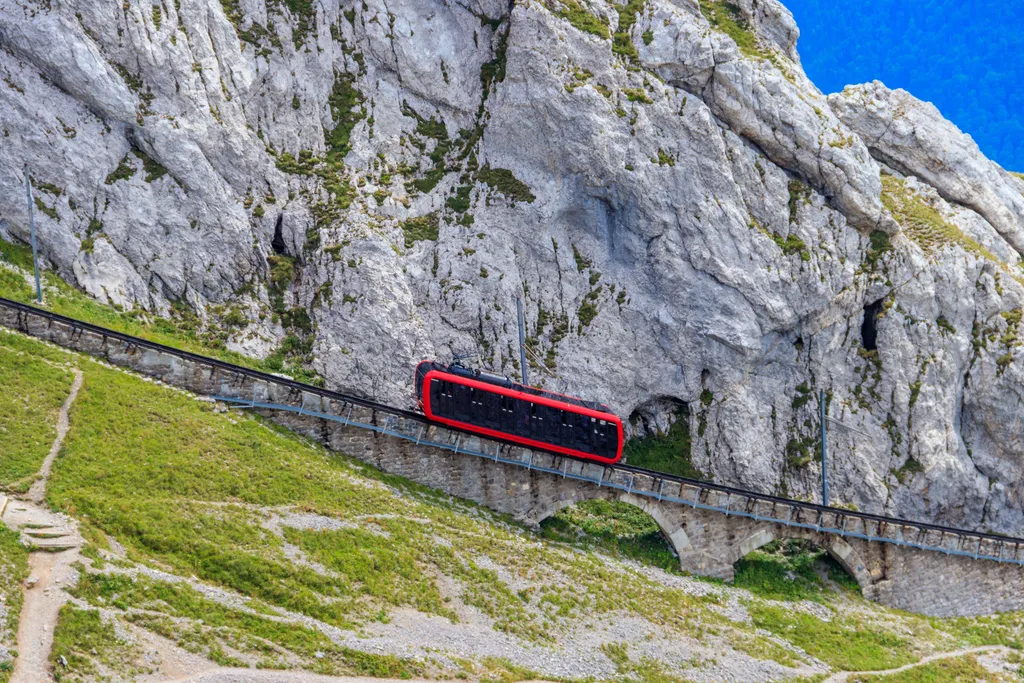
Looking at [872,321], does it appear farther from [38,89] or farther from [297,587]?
[38,89]

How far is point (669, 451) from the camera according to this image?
6109cm

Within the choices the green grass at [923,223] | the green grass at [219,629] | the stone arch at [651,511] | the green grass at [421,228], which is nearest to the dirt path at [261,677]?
the green grass at [219,629]

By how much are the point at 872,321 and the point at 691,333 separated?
13.0 metres

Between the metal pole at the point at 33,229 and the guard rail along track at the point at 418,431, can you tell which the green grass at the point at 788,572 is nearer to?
the guard rail along track at the point at 418,431

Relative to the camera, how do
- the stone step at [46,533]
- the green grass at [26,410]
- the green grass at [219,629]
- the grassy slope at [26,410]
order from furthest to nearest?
the green grass at [26,410] < the grassy slope at [26,410] < the stone step at [46,533] < the green grass at [219,629]

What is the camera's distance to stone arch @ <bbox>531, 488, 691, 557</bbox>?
170ft

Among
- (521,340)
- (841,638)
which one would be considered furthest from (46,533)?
(841,638)

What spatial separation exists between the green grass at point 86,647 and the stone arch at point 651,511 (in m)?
24.9

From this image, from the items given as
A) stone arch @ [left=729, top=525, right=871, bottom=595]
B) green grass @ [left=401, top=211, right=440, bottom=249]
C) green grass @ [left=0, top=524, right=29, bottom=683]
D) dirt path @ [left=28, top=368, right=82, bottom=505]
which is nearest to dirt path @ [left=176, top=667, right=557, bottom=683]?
green grass @ [left=0, top=524, right=29, bottom=683]

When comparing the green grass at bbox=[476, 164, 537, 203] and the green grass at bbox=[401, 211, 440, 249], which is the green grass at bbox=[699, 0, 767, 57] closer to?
the green grass at bbox=[476, 164, 537, 203]

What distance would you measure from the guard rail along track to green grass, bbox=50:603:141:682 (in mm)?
19089

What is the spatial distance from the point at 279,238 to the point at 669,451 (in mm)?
28212

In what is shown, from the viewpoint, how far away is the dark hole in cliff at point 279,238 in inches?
2475

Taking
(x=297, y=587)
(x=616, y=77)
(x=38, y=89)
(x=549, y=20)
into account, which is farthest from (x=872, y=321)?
(x=38, y=89)
